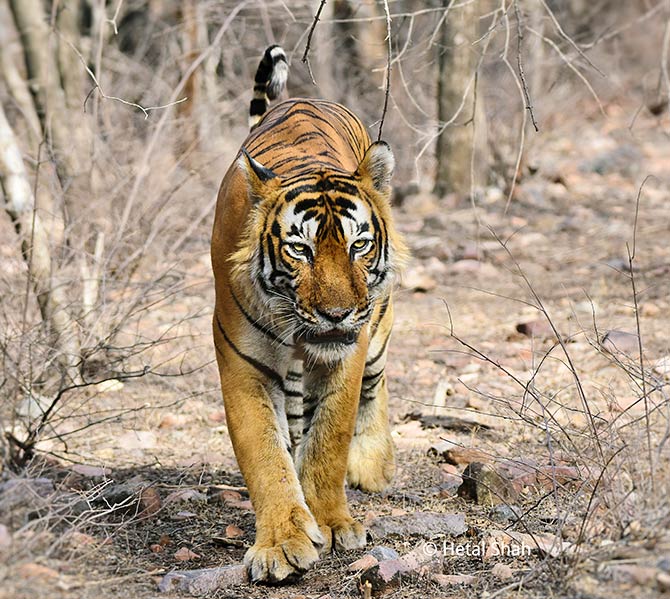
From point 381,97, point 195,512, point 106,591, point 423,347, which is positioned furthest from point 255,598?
point 381,97

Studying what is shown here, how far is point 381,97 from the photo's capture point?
40.1 ft

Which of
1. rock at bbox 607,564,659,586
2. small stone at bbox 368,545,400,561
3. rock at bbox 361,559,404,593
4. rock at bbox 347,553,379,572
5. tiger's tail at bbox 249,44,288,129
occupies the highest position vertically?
tiger's tail at bbox 249,44,288,129

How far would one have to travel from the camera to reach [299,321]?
405cm

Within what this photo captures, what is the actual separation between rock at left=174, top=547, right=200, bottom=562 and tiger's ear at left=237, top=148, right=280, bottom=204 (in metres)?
1.41

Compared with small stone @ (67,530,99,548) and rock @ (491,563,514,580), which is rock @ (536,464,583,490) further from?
small stone @ (67,530,99,548)

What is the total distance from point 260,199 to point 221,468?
5.46 ft

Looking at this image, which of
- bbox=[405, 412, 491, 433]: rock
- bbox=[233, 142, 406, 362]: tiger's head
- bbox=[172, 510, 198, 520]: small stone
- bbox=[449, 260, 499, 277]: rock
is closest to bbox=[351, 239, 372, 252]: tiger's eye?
bbox=[233, 142, 406, 362]: tiger's head

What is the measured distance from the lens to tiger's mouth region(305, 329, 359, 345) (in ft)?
13.4

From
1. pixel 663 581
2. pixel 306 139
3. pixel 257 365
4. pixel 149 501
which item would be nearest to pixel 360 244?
pixel 257 365

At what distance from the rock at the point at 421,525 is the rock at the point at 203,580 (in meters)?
0.72

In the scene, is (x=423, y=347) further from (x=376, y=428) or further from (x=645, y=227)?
(x=645, y=227)

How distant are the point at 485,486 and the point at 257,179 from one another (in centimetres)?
160

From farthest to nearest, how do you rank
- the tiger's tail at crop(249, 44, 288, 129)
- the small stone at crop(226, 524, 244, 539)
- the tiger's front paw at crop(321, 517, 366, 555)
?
the tiger's tail at crop(249, 44, 288, 129), the small stone at crop(226, 524, 244, 539), the tiger's front paw at crop(321, 517, 366, 555)

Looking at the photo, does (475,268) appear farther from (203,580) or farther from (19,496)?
(19,496)
